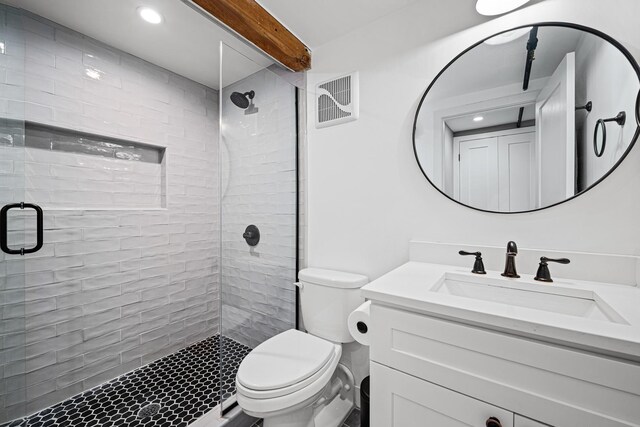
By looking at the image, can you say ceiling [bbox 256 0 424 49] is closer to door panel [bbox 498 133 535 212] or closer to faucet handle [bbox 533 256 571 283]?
door panel [bbox 498 133 535 212]

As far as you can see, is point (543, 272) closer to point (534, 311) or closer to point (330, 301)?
point (534, 311)

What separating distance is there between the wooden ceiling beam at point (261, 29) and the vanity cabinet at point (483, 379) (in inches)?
59.4

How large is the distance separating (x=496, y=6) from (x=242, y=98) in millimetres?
1310

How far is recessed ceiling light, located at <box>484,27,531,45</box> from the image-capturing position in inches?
42.2

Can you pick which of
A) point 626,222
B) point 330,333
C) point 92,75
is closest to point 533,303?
point 626,222

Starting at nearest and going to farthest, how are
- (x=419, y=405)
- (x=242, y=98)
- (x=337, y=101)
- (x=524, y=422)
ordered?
(x=524, y=422) → (x=419, y=405) → (x=242, y=98) → (x=337, y=101)

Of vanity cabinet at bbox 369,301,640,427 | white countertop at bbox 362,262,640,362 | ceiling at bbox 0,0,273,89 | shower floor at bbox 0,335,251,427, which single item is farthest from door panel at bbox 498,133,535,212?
shower floor at bbox 0,335,251,427

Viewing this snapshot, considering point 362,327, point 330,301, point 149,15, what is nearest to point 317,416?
point 330,301

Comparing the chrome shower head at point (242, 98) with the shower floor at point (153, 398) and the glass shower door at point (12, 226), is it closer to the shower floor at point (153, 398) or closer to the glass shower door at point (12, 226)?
the glass shower door at point (12, 226)

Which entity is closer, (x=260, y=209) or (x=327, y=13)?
(x=327, y=13)

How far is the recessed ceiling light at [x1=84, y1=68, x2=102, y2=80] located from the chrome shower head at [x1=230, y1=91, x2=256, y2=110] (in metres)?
1.01

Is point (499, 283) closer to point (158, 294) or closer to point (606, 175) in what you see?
point (606, 175)

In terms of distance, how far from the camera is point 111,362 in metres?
1.70

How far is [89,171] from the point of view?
166 cm
